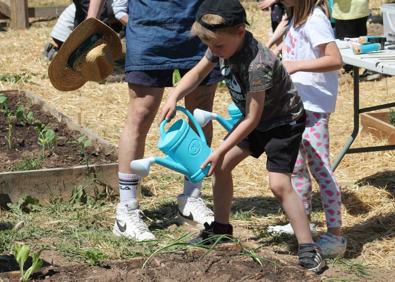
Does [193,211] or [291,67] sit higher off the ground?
[291,67]

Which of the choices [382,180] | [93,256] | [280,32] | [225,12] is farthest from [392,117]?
[93,256]

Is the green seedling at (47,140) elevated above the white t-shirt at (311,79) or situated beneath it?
situated beneath

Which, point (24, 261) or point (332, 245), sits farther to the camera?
point (332, 245)

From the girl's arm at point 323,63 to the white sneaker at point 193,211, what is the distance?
1.13 m

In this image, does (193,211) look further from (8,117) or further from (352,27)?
(352,27)

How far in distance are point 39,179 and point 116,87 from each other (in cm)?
381

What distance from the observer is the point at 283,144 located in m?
4.31

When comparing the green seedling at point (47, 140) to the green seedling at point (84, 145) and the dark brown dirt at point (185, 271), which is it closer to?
the green seedling at point (84, 145)

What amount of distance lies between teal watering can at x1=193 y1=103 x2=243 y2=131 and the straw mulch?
0.91 metres

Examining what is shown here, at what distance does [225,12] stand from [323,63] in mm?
629

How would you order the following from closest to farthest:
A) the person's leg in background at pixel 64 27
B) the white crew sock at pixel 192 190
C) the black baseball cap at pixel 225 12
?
the black baseball cap at pixel 225 12, the white crew sock at pixel 192 190, the person's leg in background at pixel 64 27

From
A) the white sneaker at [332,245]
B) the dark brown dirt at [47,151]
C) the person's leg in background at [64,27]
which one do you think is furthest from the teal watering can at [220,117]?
the person's leg in background at [64,27]

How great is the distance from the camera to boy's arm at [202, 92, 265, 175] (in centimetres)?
410

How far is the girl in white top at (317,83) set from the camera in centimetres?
446
